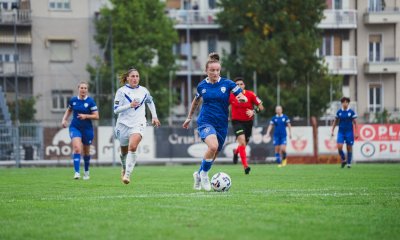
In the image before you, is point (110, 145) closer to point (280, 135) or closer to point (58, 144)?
point (58, 144)

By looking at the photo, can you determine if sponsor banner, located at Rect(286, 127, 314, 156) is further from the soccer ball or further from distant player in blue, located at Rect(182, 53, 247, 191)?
the soccer ball

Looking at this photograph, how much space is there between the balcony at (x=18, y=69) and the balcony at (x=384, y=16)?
72.6 feet

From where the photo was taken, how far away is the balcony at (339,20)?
6094 centimetres

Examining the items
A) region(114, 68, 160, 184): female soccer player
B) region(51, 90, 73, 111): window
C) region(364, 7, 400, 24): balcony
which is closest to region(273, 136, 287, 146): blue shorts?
region(51, 90, 73, 111): window

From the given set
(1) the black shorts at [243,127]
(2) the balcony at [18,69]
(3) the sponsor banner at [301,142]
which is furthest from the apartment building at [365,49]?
(1) the black shorts at [243,127]

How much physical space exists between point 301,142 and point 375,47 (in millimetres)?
23283

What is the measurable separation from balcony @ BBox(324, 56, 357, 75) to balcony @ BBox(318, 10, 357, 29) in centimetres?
198

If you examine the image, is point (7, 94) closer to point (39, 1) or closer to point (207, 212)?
point (39, 1)

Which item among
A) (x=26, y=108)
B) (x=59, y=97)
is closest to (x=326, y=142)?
(x=59, y=97)

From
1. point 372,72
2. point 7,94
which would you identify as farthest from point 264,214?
point 372,72

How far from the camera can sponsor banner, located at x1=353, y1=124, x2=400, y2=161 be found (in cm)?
4084

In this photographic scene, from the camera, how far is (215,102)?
618 inches

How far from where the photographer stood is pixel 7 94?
144 ft

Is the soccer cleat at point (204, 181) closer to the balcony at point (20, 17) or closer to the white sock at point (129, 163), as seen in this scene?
the white sock at point (129, 163)
